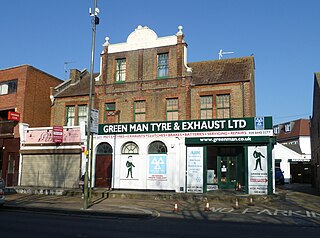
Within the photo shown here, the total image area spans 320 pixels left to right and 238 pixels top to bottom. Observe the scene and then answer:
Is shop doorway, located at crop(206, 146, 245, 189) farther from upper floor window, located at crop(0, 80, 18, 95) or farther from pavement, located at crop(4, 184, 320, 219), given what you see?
upper floor window, located at crop(0, 80, 18, 95)

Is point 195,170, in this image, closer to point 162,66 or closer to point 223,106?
point 223,106

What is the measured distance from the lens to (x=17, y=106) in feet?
95.7

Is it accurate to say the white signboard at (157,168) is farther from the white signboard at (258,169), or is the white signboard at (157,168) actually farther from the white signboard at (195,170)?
the white signboard at (258,169)

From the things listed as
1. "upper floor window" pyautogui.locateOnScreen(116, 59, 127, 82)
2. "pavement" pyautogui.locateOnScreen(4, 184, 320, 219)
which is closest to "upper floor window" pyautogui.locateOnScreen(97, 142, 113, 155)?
"pavement" pyautogui.locateOnScreen(4, 184, 320, 219)

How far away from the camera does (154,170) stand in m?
23.4

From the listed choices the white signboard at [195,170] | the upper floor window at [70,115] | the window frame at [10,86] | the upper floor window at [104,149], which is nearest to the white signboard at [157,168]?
the white signboard at [195,170]

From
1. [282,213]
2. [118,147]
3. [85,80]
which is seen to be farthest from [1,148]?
[282,213]

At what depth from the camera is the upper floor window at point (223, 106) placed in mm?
23855

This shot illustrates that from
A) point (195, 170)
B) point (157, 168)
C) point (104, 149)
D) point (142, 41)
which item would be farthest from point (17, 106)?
point (195, 170)

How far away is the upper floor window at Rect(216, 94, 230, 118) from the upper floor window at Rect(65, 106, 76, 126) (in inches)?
468

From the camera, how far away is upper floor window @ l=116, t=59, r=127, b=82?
26656 mm

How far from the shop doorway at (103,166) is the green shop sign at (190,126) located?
1.18 meters

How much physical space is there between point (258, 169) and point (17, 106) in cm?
2033

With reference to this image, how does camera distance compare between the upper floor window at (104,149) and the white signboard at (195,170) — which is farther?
the upper floor window at (104,149)
